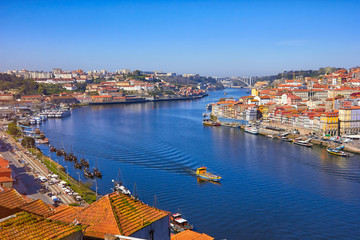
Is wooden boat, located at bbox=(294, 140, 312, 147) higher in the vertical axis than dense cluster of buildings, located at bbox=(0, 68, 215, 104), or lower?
lower

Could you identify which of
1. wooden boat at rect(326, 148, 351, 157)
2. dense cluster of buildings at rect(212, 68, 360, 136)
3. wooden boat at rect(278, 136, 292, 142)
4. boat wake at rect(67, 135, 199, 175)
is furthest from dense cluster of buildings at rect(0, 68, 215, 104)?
wooden boat at rect(326, 148, 351, 157)

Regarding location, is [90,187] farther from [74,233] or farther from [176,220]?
[74,233]

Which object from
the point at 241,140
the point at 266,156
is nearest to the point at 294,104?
the point at 241,140

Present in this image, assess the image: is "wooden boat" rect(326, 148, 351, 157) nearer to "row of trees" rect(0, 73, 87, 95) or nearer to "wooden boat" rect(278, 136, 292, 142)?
"wooden boat" rect(278, 136, 292, 142)

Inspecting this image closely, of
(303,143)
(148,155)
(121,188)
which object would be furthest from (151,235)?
(303,143)

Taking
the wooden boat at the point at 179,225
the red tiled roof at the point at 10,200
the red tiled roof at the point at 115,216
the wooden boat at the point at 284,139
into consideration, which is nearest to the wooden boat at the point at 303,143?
the wooden boat at the point at 284,139

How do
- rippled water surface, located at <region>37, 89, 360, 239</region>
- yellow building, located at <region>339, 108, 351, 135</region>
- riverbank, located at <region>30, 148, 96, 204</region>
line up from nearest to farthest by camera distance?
1. rippled water surface, located at <region>37, 89, 360, 239</region>
2. riverbank, located at <region>30, 148, 96, 204</region>
3. yellow building, located at <region>339, 108, 351, 135</region>

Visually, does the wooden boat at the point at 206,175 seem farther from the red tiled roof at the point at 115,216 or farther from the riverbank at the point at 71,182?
the red tiled roof at the point at 115,216

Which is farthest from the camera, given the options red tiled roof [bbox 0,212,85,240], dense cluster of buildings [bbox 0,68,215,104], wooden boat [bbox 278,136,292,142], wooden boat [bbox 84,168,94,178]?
dense cluster of buildings [bbox 0,68,215,104]
